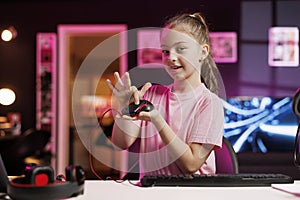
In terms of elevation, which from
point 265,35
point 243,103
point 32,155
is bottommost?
point 32,155

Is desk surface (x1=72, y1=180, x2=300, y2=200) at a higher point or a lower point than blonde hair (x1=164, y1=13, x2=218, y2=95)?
lower

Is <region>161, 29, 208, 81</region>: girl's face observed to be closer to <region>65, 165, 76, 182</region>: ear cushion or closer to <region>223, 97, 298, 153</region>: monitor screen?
<region>65, 165, 76, 182</region>: ear cushion

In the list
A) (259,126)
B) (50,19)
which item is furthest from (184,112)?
(50,19)

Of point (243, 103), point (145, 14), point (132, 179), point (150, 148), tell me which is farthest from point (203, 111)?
point (145, 14)

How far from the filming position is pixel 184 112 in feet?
4.90

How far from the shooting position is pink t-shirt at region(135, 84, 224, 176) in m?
1.43

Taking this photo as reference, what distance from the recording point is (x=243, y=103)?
446 cm

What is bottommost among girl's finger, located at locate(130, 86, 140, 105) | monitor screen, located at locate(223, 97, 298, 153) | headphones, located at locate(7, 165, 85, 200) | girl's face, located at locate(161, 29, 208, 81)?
monitor screen, located at locate(223, 97, 298, 153)

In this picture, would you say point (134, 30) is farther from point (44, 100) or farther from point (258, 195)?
point (258, 195)

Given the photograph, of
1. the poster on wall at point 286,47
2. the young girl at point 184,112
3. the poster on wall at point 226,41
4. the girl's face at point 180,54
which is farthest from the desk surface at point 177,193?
the poster on wall at point 286,47

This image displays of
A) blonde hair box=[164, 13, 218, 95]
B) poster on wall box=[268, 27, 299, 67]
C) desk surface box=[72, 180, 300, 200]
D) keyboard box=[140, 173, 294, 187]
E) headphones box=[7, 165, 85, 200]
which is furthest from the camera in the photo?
poster on wall box=[268, 27, 299, 67]

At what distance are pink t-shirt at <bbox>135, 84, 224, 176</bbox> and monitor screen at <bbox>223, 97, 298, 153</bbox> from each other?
9.68 ft

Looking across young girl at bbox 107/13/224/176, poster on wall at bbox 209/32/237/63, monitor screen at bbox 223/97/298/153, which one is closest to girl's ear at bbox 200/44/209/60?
young girl at bbox 107/13/224/176

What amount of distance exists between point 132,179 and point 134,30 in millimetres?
3516
